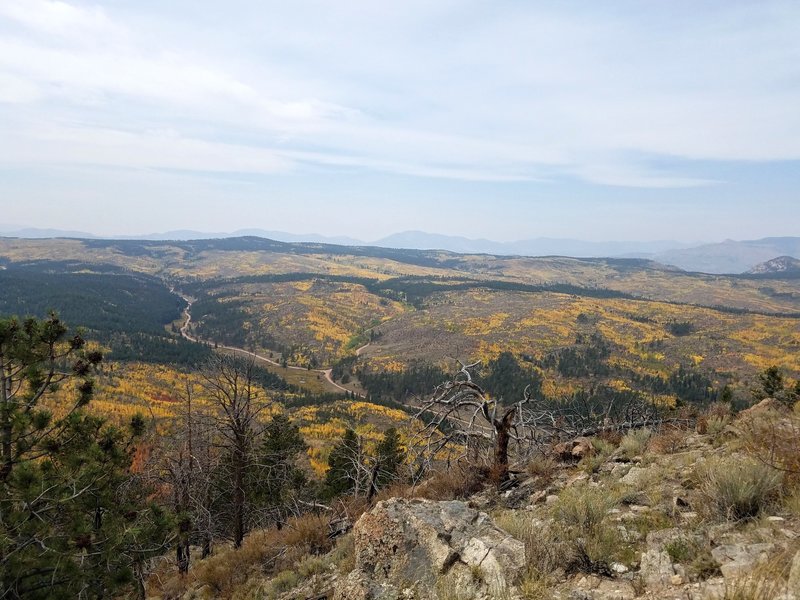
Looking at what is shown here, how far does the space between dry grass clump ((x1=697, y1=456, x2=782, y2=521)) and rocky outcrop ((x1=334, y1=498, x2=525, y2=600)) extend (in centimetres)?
245

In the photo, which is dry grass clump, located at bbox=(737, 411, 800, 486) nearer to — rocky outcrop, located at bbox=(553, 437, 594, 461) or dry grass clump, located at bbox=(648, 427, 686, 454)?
dry grass clump, located at bbox=(648, 427, 686, 454)

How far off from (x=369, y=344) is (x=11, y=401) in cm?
14476

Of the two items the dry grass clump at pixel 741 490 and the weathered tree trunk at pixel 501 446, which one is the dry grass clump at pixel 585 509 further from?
the weathered tree trunk at pixel 501 446

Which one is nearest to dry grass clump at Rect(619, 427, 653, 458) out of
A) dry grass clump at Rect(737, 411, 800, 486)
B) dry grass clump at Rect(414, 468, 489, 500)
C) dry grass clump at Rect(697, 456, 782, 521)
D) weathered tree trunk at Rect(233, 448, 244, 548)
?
dry grass clump at Rect(737, 411, 800, 486)

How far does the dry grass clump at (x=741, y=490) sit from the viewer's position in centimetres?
484

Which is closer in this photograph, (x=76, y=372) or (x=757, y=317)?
(x=76, y=372)

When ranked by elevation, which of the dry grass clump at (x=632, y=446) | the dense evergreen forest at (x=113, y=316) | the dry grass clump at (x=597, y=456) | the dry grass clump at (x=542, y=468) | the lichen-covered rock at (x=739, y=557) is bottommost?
the dense evergreen forest at (x=113, y=316)

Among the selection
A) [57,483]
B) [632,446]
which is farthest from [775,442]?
[57,483]

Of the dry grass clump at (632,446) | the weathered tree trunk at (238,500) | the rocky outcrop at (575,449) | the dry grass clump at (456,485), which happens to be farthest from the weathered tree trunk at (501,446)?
the weathered tree trunk at (238,500)

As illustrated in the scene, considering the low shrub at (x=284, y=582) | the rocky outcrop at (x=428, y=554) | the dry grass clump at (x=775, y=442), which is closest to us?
the rocky outcrop at (x=428, y=554)

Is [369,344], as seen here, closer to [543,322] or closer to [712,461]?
[543,322]

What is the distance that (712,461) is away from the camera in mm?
6043

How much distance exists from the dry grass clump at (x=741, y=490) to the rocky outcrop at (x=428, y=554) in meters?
2.45

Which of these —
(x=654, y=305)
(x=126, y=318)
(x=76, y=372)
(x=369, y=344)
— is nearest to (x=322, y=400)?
(x=369, y=344)
